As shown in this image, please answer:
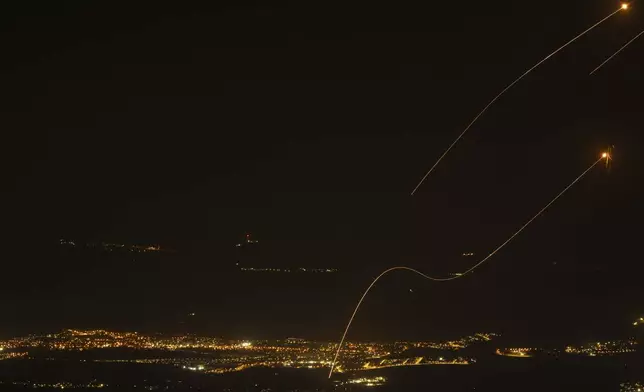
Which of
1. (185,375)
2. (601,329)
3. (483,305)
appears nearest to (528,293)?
(483,305)

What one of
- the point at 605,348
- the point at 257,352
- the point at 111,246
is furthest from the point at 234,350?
the point at 111,246

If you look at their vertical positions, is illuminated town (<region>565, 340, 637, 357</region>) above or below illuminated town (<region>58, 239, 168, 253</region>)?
below

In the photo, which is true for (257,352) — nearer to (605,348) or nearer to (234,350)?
(234,350)

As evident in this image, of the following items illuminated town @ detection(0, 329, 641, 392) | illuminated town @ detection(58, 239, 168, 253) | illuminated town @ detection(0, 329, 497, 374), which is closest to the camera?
illuminated town @ detection(0, 329, 641, 392)

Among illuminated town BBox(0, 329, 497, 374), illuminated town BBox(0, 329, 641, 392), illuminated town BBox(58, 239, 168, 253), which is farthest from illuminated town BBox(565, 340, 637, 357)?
illuminated town BBox(58, 239, 168, 253)

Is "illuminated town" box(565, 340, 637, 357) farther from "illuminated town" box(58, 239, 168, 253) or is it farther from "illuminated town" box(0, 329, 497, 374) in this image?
"illuminated town" box(58, 239, 168, 253)

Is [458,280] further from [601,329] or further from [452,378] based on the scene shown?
[452,378]

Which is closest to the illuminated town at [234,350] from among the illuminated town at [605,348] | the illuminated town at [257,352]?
the illuminated town at [257,352]

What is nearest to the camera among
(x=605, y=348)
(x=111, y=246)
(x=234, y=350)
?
(x=605, y=348)

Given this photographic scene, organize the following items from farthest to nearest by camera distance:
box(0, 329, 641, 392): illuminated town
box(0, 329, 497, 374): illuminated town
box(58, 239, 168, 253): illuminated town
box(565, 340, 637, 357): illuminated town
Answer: box(58, 239, 168, 253): illuminated town < box(565, 340, 637, 357): illuminated town < box(0, 329, 497, 374): illuminated town < box(0, 329, 641, 392): illuminated town

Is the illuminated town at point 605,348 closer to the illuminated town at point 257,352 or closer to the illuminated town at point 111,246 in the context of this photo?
the illuminated town at point 257,352

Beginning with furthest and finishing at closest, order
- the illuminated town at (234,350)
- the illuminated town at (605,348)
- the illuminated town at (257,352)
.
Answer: the illuminated town at (605,348)
the illuminated town at (234,350)
the illuminated town at (257,352)
